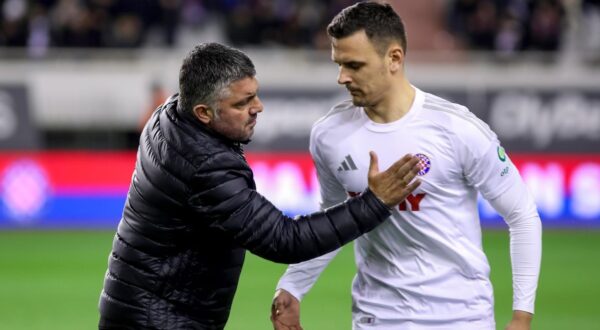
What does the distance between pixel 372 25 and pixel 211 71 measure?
73cm

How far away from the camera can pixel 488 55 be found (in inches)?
692

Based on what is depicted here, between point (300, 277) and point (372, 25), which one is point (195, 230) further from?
point (372, 25)

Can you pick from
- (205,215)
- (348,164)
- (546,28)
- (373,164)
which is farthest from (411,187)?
(546,28)

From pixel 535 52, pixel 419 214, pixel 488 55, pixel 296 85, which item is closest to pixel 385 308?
pixel 419 214

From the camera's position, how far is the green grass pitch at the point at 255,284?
9.59 metres

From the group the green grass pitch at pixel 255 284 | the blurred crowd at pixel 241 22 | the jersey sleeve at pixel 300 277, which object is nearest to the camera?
the jersey sleeve at pixel 300 277

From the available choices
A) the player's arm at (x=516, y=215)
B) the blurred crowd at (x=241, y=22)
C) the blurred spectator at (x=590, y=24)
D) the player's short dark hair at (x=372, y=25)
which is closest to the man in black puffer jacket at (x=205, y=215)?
the player's arm at (x=516, y=215)

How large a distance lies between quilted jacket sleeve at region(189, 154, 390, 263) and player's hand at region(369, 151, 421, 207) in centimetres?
4

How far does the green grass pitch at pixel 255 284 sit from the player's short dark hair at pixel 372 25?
197 inches

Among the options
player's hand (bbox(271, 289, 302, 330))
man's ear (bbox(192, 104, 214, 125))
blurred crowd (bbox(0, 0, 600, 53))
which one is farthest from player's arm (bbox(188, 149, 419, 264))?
blurred crowd (bbox(0, 0, 600, 53))

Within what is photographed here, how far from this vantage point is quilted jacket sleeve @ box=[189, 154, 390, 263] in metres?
4.32

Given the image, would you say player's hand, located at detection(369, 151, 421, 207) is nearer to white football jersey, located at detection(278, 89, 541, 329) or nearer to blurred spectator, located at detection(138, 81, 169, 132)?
white football jersey, located at detection(278, 89, 541, 329)

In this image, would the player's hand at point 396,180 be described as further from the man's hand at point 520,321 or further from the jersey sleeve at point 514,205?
the man's hand at point 520,321

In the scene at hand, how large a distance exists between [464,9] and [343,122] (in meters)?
14.9
